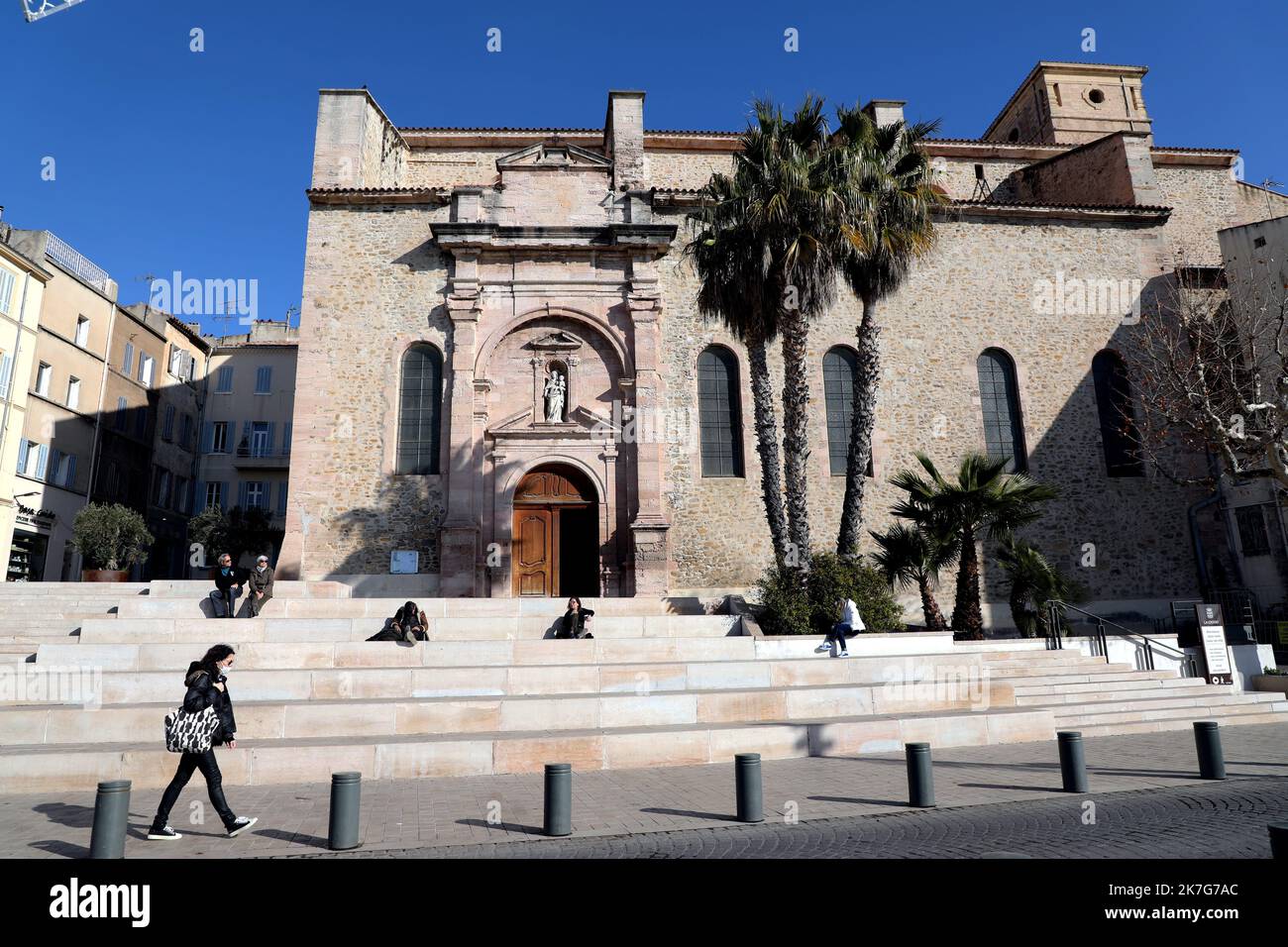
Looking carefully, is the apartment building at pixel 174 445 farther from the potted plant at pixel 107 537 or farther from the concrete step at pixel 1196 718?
the concrete step at pixel 1196 718

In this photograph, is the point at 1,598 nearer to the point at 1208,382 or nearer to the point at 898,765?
the point at 898,765

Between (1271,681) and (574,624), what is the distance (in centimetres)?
1289

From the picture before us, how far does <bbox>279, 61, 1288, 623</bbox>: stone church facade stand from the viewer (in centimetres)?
1955

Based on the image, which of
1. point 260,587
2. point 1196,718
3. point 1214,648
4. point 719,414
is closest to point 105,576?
point 260,587

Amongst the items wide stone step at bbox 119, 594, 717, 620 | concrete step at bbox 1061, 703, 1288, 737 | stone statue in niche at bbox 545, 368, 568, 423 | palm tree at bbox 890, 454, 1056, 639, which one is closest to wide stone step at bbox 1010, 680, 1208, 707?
concrete step at bbox 1061, 703, 1288, 737

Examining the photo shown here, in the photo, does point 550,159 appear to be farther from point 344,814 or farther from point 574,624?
point 344,814

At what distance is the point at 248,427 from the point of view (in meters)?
35.3

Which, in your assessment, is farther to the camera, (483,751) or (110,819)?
(483,751)

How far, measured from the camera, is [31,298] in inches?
1012

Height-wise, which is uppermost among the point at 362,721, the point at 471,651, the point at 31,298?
the point at 31,298

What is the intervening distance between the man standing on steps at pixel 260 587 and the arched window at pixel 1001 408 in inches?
712
